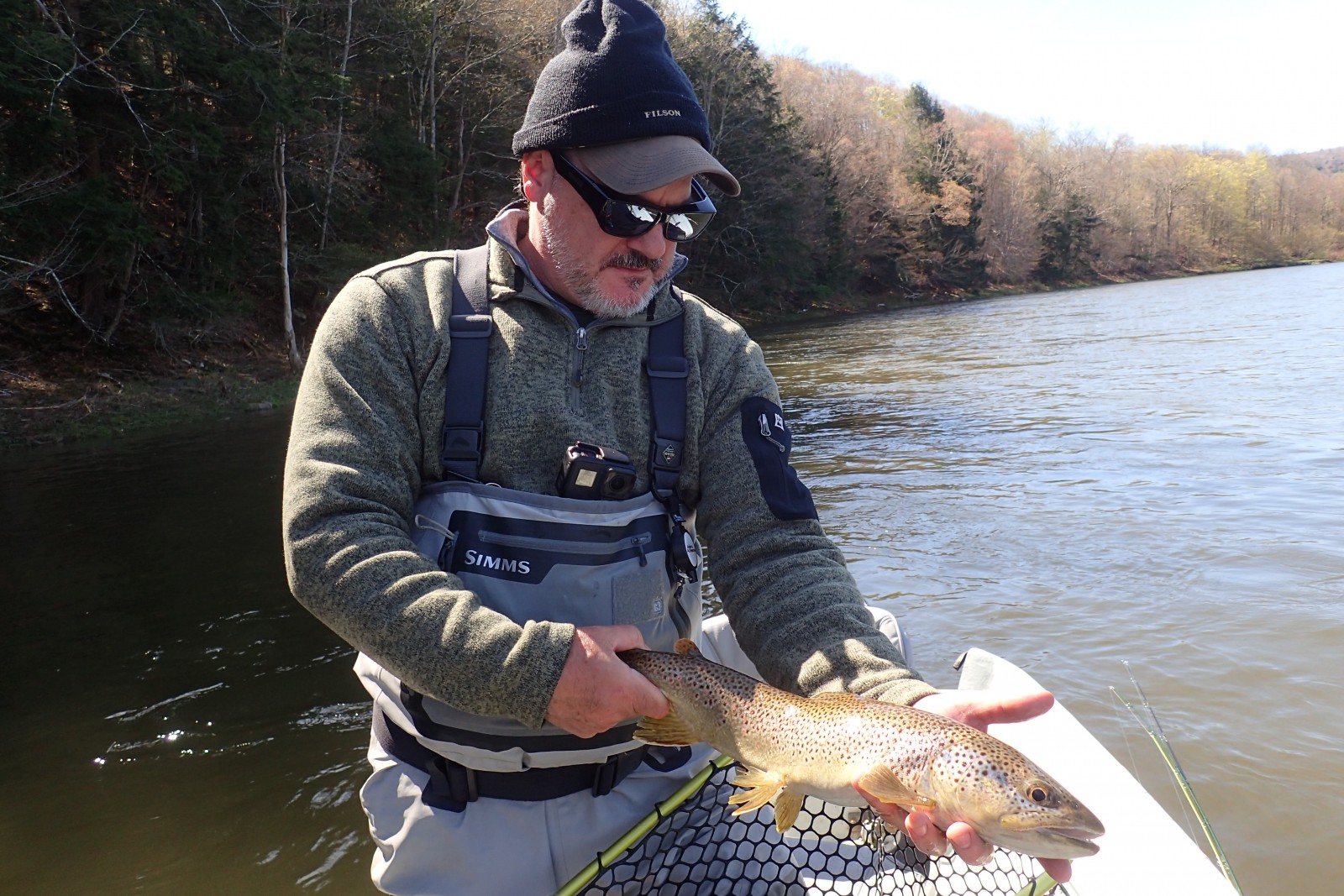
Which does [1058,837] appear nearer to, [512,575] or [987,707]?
[987,707]

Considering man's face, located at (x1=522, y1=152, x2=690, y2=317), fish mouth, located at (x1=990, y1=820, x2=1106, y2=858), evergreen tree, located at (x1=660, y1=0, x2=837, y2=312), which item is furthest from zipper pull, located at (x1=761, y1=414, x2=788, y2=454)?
evergreen tree, located at (x1=660, y1=0, x2=837, y2=312)

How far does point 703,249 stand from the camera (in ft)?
135

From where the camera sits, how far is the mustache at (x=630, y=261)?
2580 mm

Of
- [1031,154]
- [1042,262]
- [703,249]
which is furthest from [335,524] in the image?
[1031,154]

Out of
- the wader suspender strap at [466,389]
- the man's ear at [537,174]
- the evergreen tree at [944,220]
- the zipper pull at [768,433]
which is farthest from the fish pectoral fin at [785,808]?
the evergreen tree at [944,220]

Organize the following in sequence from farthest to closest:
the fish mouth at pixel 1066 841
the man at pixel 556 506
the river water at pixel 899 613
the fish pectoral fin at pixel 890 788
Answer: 1. the river water at pixel 899 613
2. the man at pixel 556 506
3. the fish pectoral fin at pixel 890 788
4. the fish mouth at pixel 1066 841

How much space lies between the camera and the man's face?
257cm

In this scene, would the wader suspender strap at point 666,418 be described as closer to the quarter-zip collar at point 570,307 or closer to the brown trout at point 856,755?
the quarter-zip collar at point 570,307

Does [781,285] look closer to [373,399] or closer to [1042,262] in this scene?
[1042,262]

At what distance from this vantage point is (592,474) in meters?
2.39

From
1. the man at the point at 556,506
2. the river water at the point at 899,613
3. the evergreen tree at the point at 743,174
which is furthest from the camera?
the evergreen tree at the point at 743,174

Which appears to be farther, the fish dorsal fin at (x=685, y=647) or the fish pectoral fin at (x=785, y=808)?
the fish dorsal fin at (x=685, y=647)

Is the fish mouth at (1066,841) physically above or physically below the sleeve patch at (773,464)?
below

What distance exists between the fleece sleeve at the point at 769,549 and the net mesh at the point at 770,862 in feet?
1.36
